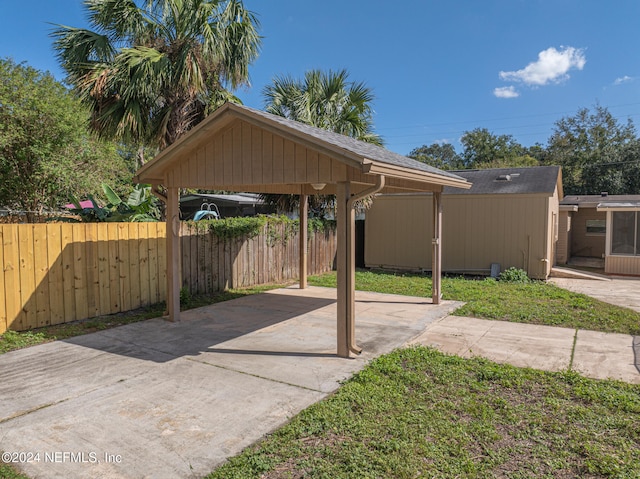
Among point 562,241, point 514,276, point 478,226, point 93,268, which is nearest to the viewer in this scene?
point 93,268

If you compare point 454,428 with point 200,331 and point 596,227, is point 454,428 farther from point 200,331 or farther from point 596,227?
point 596,227

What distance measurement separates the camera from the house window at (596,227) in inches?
702

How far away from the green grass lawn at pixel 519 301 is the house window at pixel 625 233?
148 inches

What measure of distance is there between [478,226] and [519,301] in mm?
4393

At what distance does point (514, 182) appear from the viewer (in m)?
12.7

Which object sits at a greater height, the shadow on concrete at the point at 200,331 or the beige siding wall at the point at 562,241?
the beige siding wall at the point at 562,241

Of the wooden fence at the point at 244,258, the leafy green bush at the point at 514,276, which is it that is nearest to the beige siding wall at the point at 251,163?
the wooden fence at the point at 244,258

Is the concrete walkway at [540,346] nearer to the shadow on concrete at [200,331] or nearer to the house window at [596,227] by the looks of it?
the shadow on concrete at [200,331]

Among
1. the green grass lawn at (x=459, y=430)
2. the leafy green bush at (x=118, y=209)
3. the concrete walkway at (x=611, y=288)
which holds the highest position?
the leafy green bush at (x=118, y=209)

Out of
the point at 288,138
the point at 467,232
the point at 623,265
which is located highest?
the point at 288,138

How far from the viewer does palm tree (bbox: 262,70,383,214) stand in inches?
460

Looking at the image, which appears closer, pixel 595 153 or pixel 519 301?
pixel 519 301

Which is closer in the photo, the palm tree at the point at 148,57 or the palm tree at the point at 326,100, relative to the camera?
the palm tree at the point at 148,57

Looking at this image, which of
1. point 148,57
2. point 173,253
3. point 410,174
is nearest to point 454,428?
point 410,174
